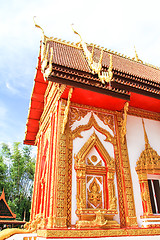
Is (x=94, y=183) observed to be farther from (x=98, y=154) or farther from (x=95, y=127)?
(x=95, y=127)

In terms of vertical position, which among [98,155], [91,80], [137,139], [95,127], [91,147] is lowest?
[98,155]

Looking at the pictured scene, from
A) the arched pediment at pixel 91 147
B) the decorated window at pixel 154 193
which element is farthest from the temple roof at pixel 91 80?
the decorated window at pixel 154 193

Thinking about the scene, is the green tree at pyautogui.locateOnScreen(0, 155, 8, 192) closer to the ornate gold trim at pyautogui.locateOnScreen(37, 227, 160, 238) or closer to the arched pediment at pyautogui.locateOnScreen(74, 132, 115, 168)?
the arched pediment at pyautogui.locateOnScreen(74, 132, 115, 168)

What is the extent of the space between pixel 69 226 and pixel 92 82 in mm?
3747

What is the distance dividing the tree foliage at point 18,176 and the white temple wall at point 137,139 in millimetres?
19539

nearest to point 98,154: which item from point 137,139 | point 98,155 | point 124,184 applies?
point 98,155

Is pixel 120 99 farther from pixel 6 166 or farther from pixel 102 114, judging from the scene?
pixel 6 166

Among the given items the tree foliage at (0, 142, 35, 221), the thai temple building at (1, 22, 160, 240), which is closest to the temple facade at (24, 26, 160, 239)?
the thai temple building at (1, 22, 160, 240)

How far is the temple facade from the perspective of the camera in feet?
16.3

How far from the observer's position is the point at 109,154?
6.08 meters

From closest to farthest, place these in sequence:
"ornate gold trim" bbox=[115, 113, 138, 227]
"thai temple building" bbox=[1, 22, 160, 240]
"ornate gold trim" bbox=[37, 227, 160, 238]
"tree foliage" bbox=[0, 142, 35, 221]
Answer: "ornate gold trim" bbox=[37, 227, 160, 238]
"thai temple building" bbox=[1, 22, 160, 240]
"ornate gold trim" bbox=[115, 113, 138, 227]
"tree foliage" bbox=[0, 142, 35, 221]

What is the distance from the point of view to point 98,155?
5.93 meters

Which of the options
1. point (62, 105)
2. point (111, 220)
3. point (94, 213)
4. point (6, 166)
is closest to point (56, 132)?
point (62, 105)

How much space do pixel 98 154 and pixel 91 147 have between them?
33 centimetres
